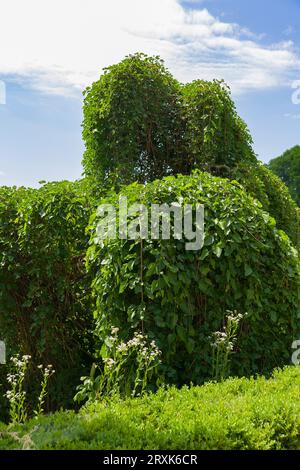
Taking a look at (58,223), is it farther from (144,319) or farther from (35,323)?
(144,319)

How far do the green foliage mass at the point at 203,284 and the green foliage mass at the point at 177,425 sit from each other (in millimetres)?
815

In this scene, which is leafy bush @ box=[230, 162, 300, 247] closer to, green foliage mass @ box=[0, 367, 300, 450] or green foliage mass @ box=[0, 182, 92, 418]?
green foliage mass @ box=[0, 182, 92, 418]

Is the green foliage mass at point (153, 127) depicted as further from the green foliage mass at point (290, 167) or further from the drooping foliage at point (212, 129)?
the green foliage mass at point (290, 167)

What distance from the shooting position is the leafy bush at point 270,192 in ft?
21.1

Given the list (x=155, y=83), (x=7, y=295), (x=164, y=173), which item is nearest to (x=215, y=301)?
(x=7, y=295)

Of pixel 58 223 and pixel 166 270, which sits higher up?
pixel 58 223

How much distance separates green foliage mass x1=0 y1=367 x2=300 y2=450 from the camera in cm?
274

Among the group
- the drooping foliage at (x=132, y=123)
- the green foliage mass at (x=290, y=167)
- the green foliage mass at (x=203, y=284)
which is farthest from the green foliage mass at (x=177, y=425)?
the green foliage mass at (x=290, y=167)

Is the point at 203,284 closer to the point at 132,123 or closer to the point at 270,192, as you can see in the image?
the point at 132,123

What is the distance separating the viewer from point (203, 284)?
4258 mm

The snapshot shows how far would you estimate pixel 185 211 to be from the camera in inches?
171

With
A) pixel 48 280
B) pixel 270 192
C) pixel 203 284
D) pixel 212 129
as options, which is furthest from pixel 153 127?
pixel 203 284

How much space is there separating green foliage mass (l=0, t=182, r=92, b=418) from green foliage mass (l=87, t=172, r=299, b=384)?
441mm

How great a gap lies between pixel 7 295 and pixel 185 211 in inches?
73.3
